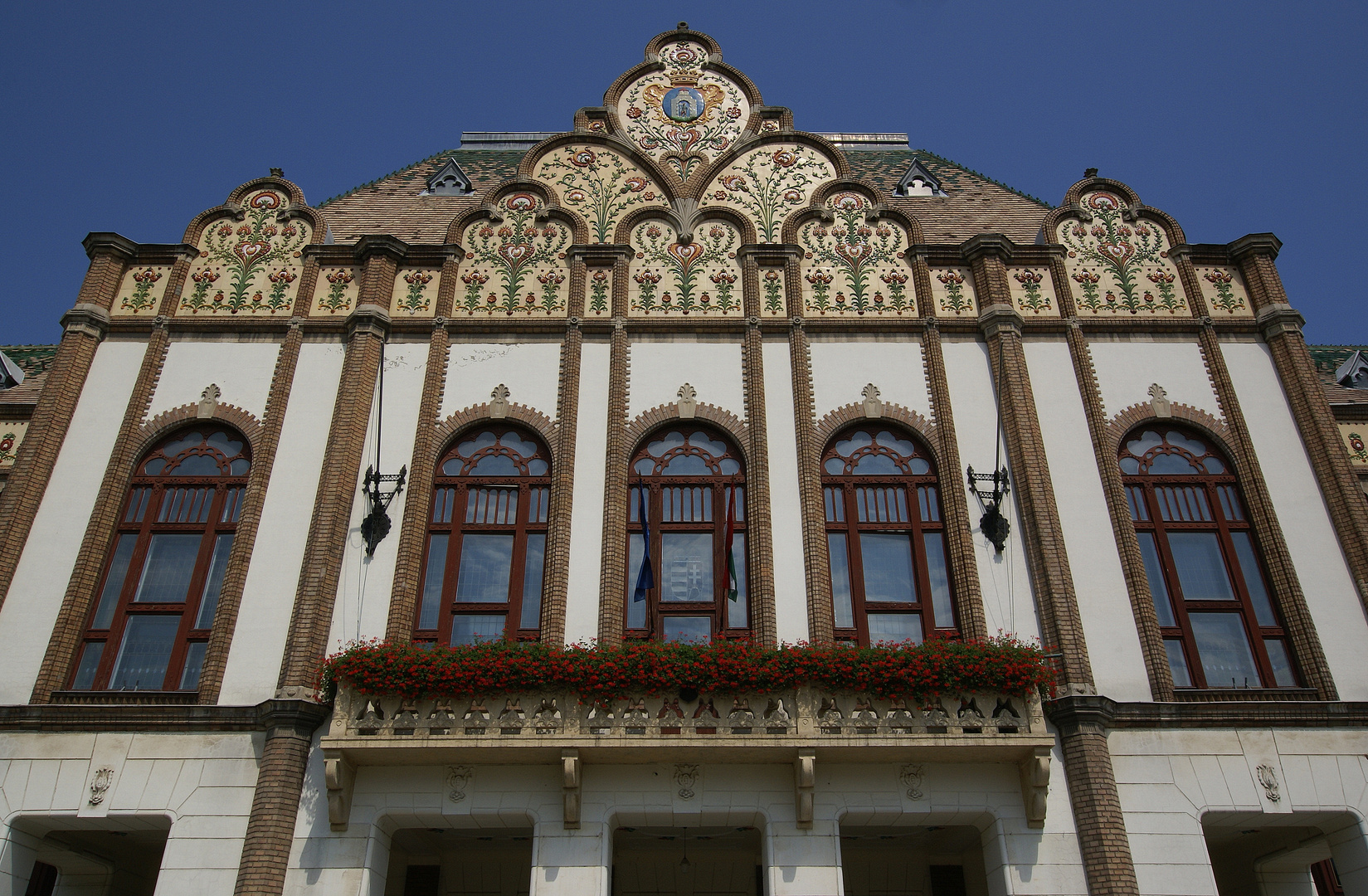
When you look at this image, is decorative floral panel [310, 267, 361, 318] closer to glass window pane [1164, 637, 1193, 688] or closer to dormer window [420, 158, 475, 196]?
dormer window [420, 158, 475, 196]

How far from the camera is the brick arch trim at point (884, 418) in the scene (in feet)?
63.4

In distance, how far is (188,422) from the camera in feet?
63.9

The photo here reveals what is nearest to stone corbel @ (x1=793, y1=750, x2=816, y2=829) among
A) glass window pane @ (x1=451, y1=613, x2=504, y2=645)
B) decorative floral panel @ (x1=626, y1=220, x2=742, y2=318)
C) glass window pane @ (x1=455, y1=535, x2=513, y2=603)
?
glass window pane @ (x1=451, y1=613, x2=504, y2=645)

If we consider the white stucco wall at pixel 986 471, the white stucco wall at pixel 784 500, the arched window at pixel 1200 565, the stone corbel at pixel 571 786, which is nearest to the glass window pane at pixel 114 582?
the stone corbel at pixel 571 786

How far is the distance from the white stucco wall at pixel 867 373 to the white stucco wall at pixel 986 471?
625 mm

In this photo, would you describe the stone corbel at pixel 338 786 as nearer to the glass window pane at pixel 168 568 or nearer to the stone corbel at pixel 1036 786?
the glass window pane at pixel 168 568

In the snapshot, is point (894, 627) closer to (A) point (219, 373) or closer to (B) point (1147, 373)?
(B) point (1147, 373)

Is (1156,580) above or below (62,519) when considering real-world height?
below

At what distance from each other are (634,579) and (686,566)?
3.20 ft

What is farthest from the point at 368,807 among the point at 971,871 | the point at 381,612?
the point at 971,871

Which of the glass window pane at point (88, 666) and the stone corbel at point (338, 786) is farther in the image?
the glass window pane at point (88, 666)

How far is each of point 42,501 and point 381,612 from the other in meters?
6.79

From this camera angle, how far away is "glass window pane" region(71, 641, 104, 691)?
16953 mm

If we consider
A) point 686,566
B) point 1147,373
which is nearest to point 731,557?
point 686,566
